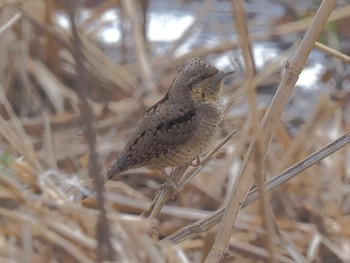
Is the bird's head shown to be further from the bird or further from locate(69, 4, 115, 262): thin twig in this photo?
locate(69, 4, 115, 262): thin twig

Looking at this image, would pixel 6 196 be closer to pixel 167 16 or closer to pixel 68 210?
pixel 68 210

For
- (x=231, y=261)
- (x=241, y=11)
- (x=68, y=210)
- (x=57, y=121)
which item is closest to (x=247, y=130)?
(x=231, y=261)

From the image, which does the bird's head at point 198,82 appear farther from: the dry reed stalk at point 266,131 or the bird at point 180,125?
the dry reed stalk at point 266,131

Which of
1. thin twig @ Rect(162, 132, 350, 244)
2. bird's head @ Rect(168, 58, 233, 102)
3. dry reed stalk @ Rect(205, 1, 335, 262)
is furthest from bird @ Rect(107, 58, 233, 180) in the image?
dry reed stalk @ Rect(205, 1, 335, 262)

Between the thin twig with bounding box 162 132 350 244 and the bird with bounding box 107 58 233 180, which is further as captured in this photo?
the bird with bounding box 107 58 233 180

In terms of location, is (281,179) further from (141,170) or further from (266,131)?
(141,170)

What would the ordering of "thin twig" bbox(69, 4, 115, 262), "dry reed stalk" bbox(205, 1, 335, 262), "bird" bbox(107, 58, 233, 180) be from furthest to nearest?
"bird" bbox(107, 58, 233, 180), "dry reed stalk" bbox(205, 1, 335, 262), "thin twig" bbox(69, 4, 115, 262)

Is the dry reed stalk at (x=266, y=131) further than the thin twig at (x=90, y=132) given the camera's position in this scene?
Yes

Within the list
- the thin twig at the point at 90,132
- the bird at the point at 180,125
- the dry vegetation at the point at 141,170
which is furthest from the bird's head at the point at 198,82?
the thin twig at the point at 90,132
